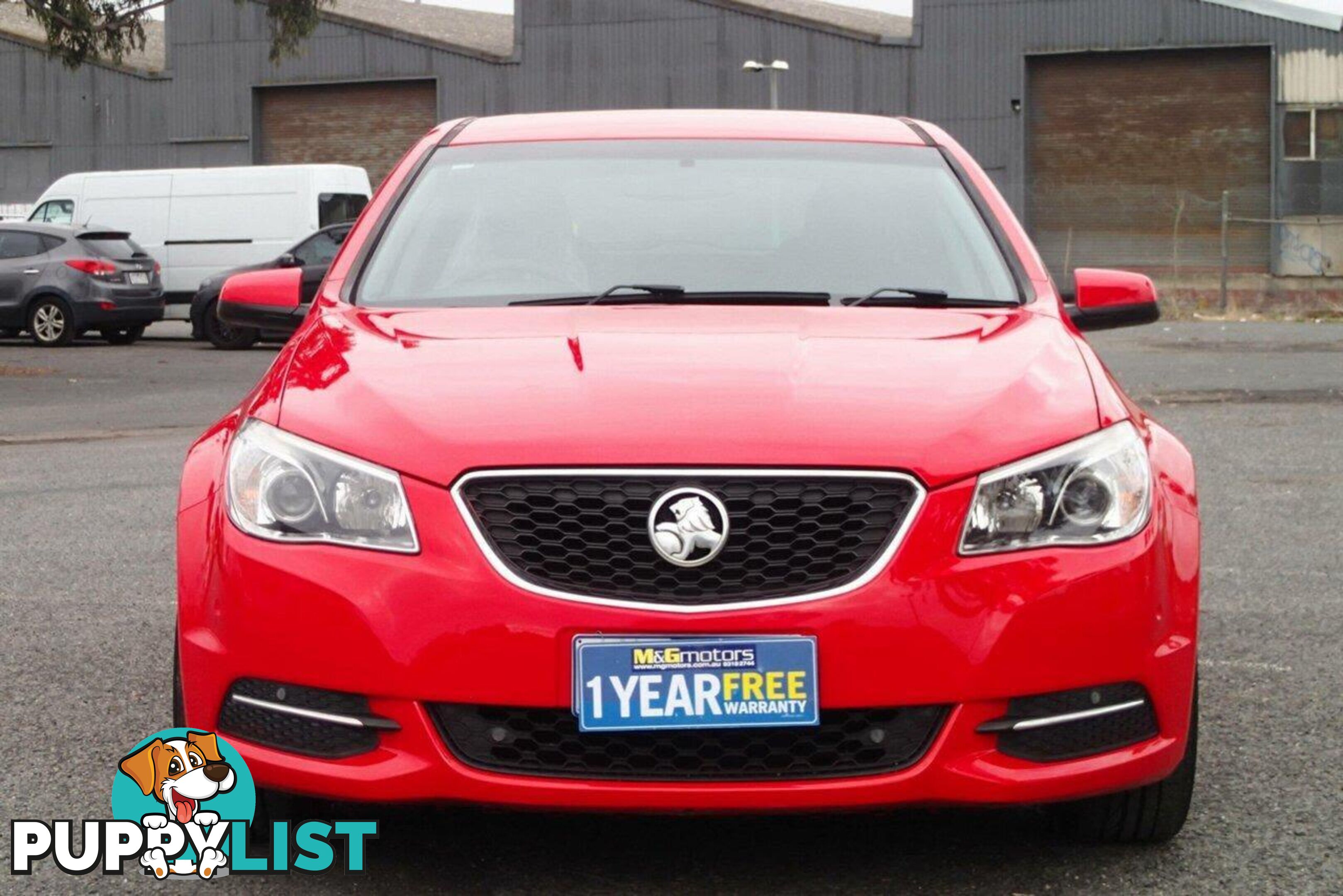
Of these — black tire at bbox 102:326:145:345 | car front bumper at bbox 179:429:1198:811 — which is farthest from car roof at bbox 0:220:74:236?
car front bumper at bbox 179:429:1198:811

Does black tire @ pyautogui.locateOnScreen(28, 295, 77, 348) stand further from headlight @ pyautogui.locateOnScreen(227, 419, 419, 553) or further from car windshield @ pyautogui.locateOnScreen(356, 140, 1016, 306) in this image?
headlight @ pyautogui.locateOnScreen(227, 419, 419, 553)

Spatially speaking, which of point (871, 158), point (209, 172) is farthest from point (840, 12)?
point (871, 158)

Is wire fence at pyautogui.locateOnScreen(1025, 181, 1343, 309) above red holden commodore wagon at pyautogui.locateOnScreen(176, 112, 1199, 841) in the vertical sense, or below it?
above

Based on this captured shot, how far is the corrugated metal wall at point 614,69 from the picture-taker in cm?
4069

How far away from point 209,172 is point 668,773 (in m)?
23.9

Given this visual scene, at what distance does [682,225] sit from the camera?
4.74 metres

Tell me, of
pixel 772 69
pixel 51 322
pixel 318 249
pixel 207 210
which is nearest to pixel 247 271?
pixel 318 249

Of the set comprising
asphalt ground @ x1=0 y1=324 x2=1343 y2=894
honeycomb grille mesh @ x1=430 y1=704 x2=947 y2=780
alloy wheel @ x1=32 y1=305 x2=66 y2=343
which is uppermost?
alloy wheel @ x1=32 y1=305 x2=66 y2=343

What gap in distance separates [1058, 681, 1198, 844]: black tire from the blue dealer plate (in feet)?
2.68

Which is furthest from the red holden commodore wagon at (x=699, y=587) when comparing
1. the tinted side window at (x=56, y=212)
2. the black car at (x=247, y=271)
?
the tinted side window at (x=56, y=212)

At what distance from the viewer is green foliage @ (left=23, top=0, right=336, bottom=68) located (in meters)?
22.5

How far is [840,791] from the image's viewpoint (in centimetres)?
328

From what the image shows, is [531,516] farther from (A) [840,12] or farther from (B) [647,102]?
(A) [840,12]

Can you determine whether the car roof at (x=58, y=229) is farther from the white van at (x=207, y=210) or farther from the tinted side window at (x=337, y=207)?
the tinted side window at (x=337, y=207)
